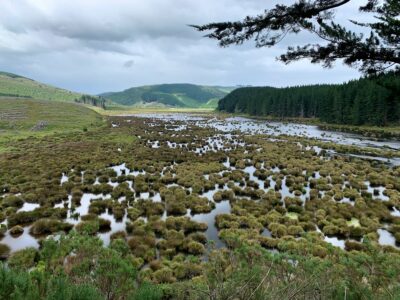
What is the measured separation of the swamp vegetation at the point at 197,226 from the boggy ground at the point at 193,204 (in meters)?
0.11

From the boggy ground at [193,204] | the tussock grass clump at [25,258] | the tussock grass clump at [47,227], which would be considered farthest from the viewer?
the tussock grass clump at [47,227]

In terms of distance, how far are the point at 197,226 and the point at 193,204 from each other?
4.06m

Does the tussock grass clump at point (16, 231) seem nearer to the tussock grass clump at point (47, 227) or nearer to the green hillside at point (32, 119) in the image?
the tussock grass clump at point (47, 227)

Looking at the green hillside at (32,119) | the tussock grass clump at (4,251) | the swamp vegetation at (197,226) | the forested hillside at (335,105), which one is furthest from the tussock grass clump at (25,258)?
the green hillside at (32,119)

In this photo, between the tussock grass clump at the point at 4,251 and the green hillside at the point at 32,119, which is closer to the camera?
the tussock grass clump at the point at 4,251

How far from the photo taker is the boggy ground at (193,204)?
52.4 feet

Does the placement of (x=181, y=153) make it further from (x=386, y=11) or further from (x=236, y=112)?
(x=236, y=112)

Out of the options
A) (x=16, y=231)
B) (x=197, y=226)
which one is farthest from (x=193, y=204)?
(x=16, y=231)

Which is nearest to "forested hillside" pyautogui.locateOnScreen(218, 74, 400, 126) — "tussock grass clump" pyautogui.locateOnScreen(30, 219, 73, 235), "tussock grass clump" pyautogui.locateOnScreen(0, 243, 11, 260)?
"tussock grass clump" pyautogui.locateOnScreen(30, 219, 73, 235)

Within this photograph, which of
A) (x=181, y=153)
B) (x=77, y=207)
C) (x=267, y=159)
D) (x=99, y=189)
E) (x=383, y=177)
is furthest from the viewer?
(x=181, y=153)

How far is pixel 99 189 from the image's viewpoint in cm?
2698

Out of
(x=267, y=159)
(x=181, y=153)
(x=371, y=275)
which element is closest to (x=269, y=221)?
(x=371, y=275)

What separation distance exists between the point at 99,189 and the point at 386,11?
978 inches

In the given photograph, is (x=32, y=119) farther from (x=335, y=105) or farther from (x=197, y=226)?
(x=335, y=105)
